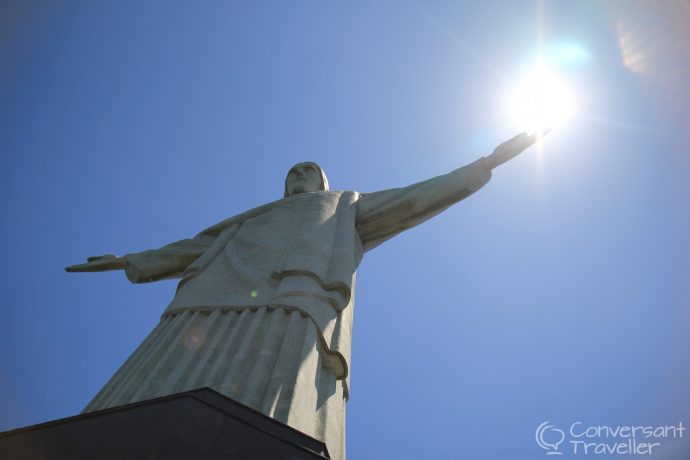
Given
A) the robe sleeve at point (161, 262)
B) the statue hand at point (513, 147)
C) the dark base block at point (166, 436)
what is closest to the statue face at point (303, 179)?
the robe sleeve at point (161, 262)

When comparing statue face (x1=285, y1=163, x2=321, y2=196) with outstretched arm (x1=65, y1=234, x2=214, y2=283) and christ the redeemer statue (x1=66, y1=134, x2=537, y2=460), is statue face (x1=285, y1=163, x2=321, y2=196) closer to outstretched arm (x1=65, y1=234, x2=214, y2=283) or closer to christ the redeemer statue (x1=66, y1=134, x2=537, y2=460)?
christ the redeemer statue (x1=66, y1=134, x2=537, y2=460)

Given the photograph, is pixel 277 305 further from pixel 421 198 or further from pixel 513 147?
pixel 513 147

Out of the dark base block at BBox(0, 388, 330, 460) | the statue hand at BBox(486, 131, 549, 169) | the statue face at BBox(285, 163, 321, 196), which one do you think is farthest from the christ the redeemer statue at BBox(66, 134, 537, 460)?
the dark base block at BBox(0, 388, 330, 460)

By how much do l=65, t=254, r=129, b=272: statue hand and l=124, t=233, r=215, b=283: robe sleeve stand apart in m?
0.08

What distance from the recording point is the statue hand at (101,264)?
6734mm

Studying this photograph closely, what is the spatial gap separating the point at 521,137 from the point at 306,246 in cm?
262

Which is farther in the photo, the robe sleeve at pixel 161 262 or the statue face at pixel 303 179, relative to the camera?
the statue face at pixel 303 179

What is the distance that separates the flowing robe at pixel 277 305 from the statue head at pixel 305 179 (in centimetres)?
108

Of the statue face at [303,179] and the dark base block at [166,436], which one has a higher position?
the statue face at [303,179]

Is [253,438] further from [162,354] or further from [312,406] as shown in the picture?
[162,354]

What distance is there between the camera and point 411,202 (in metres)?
6.68

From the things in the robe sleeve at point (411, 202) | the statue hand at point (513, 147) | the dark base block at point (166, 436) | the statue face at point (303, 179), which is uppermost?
the statue face at point (303, 179)

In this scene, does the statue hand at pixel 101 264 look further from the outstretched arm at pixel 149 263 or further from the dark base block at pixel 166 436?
the dark base block at pixel 166 436

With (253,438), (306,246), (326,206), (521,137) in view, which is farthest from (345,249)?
(253,438)
